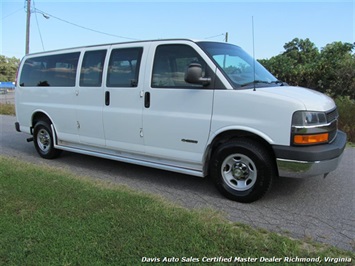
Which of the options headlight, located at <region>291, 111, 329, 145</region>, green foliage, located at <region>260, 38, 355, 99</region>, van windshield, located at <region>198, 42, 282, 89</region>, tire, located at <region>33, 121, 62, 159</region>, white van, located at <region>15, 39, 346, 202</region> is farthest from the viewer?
green foliage, located at <region>260, 38, 355, 99</region>

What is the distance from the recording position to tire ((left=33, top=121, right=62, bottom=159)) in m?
6.43

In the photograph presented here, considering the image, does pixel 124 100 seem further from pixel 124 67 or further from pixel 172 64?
pixel 172 64

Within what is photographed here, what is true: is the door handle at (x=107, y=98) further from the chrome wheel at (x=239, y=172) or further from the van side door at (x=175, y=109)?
the chrome wheel at (x=239, y=172)

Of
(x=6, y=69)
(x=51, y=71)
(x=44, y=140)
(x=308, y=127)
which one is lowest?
(x=44, y=140)

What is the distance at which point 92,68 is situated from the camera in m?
5.48

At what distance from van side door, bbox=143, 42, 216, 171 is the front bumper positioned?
1008 mm

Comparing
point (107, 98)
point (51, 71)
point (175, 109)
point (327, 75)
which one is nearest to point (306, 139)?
point (175, 109)

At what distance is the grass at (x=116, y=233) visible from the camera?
9.25 feet

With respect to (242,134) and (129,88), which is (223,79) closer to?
(242,134)

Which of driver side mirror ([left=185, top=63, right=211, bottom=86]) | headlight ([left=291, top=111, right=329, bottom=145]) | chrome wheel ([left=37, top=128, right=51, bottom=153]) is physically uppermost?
driver side mirror ([left=185, top=63, right=211, bottom=86])

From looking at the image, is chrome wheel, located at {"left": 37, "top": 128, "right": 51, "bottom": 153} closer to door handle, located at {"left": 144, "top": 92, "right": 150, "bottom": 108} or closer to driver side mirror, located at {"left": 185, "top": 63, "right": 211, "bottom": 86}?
door handle, located at {"left": 144, "top": 92, "right": 150, "bottom": 108}

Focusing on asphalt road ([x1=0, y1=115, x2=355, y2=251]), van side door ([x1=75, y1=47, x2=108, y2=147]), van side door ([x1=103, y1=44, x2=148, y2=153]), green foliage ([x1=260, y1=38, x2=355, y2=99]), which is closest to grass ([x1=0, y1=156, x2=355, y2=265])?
asphalt road ([x1=0, y1=115, x2=355, y2=251])

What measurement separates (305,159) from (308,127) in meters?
0.37

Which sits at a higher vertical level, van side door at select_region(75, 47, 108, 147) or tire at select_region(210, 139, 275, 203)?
van side door at select_region(75, 47, 108, 147)
